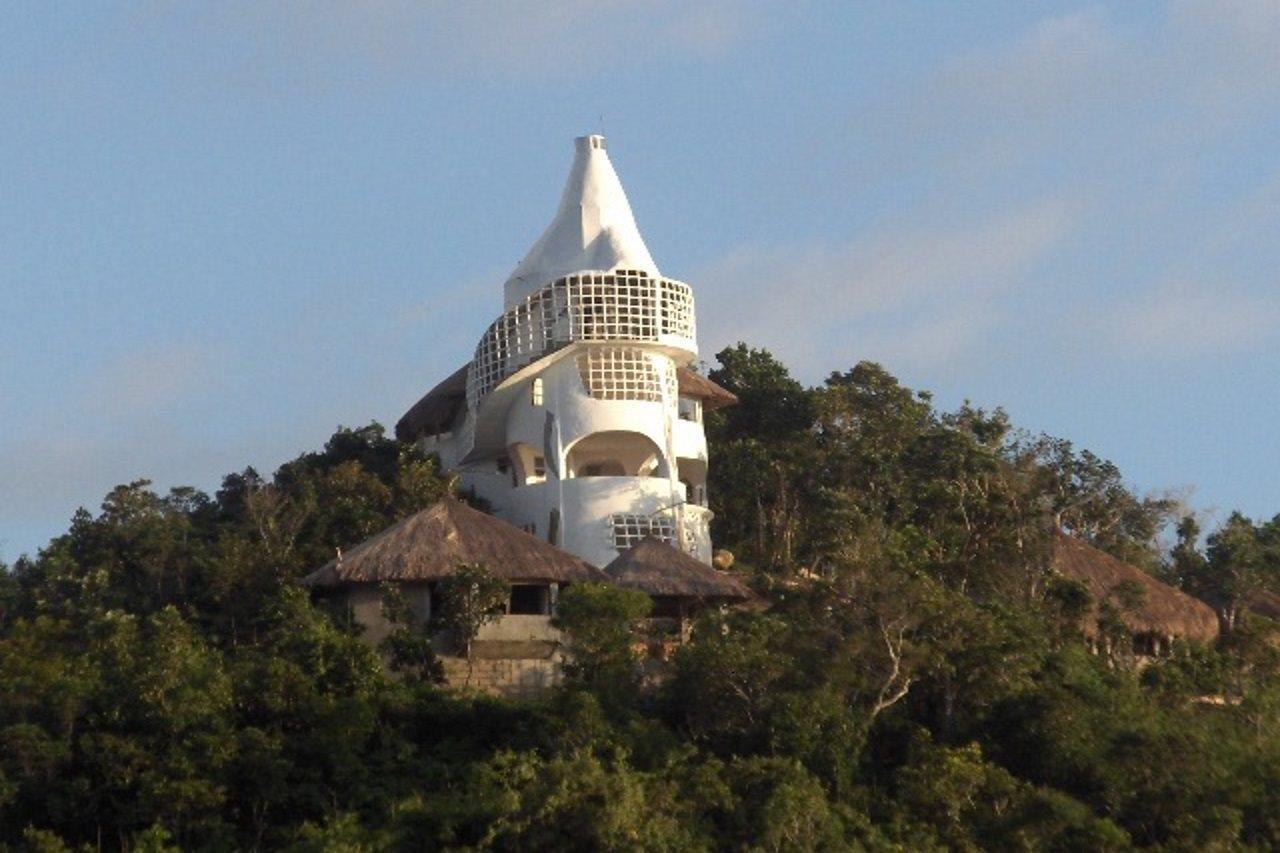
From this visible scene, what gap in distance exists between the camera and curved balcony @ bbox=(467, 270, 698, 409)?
137 feet

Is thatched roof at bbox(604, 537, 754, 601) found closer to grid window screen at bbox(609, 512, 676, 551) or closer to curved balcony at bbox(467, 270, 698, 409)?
grid window screen at bbox(609, 512, 676, 551)

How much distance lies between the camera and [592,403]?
41750 millimetres

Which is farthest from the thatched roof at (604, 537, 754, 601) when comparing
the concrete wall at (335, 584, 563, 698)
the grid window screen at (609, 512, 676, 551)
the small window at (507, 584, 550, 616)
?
the grid window screen at (609, 512, 676, 551)

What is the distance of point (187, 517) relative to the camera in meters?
42.5

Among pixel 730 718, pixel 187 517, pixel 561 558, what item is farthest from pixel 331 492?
pixel 730 718

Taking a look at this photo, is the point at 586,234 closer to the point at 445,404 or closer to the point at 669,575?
the point at 445,404

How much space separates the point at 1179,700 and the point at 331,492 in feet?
46.2

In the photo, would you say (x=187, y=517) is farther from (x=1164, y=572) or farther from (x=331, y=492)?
(x=1164, y=572)

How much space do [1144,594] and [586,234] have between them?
456 inches

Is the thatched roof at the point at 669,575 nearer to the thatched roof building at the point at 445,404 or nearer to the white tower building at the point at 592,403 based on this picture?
the white tower building at the point at 592,403

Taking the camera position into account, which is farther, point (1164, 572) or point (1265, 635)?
point (1164, 572)

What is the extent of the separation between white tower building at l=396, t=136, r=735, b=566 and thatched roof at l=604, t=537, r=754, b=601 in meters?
2.93

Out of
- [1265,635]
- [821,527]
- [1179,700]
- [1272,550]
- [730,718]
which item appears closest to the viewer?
[730,718]

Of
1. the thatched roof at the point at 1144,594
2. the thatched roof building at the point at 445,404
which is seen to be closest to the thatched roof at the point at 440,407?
the thatched roof building at the point at 445,404
